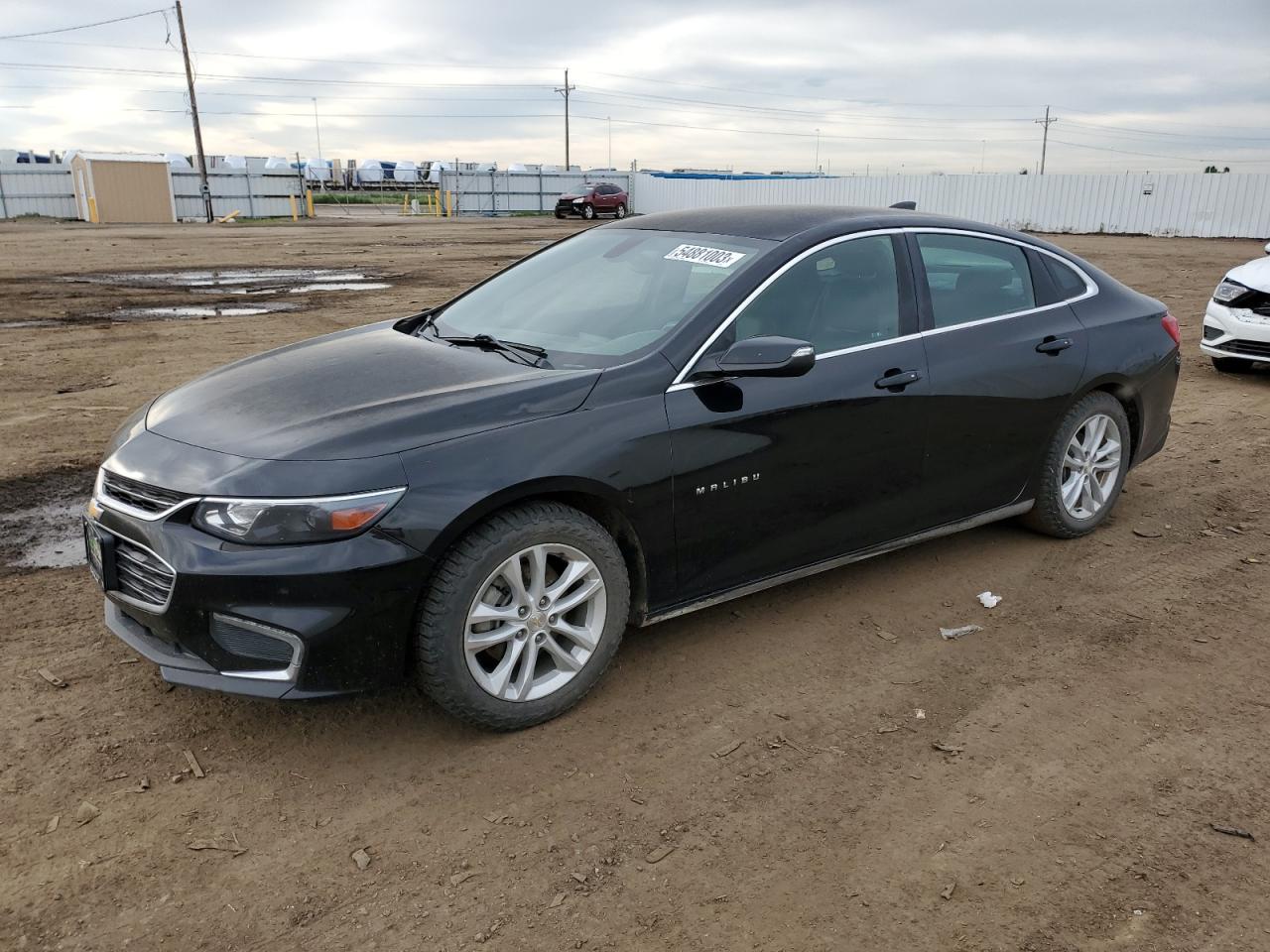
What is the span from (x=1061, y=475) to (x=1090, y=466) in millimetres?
256

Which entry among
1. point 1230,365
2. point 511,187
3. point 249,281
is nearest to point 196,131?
point 511,187

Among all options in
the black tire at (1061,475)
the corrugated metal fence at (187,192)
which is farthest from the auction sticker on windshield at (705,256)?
the corrugated metal fence at (187,192)

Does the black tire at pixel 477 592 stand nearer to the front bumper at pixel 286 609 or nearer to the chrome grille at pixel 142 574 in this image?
the front bumper at pixel 286 609

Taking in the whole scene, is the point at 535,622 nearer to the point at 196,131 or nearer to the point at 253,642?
the point at 253,642

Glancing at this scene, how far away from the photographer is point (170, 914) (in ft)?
8.61

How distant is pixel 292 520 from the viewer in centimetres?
303

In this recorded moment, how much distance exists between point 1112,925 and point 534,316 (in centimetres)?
300

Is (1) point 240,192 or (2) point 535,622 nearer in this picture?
(2) point 535,622

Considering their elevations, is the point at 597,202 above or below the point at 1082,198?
below

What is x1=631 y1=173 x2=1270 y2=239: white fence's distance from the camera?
32031 mm

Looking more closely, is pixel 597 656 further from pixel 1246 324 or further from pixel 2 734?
pixel 1246 324

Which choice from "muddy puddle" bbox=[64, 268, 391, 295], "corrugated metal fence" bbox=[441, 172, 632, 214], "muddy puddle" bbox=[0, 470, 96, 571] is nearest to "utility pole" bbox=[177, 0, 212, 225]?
"corrugated metal fence" bbox=[441, 172, 632, 214]

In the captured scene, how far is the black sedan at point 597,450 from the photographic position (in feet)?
10.1

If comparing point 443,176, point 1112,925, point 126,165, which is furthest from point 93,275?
point 443,176
